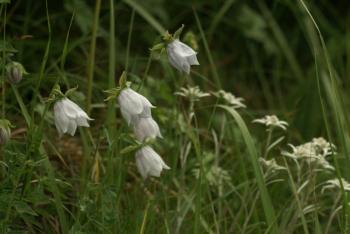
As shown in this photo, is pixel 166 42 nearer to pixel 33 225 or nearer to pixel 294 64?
pixel 33 225

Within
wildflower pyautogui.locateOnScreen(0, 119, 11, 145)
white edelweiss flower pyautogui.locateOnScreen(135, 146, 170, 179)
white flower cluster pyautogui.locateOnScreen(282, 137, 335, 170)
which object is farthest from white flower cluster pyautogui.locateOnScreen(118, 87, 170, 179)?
white flower cluster pyautogui.locateOnScreen(282, 137, 335, 170)

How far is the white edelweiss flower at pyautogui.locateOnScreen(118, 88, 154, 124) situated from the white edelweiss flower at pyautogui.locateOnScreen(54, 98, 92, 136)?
10 centimetres

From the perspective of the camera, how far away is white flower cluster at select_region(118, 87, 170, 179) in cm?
191

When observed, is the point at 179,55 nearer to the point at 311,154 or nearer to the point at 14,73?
the point at 14,73

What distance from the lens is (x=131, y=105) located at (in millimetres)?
1901

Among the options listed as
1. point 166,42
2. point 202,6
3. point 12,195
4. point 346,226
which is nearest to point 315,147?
point 346,226

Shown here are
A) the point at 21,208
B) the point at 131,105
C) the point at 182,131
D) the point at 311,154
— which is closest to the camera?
the point at 131,105

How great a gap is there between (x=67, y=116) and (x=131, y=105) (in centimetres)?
15

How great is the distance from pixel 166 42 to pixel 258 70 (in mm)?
2151

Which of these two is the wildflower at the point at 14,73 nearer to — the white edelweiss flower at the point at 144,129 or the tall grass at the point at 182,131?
the tall grass at the point at 182,131

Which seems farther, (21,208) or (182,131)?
(182,131)

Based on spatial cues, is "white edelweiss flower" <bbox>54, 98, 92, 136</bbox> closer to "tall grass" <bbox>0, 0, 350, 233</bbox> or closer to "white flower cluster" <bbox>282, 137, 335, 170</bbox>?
"tall grass" <bbox>0, 0, 350, 233</bbox>

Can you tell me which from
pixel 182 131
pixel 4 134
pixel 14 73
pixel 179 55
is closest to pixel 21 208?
pixel 4 134

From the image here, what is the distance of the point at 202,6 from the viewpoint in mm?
4254
